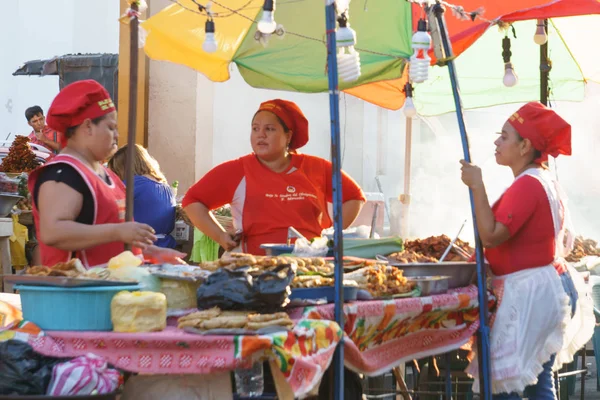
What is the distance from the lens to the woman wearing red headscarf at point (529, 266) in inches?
174

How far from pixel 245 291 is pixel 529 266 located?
2.01m

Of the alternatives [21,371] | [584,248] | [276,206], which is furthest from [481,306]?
[584,248]

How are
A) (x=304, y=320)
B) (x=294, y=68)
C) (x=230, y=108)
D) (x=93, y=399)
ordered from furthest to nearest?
(x=230, y=108) < (x=294, y=68) < (x=304, y=320) < (x=93, y=399)

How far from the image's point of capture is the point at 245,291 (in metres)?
3.00

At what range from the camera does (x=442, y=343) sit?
4348 mm

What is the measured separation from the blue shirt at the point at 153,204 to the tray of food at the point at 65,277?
10.2 ft

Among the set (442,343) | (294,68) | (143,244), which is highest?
(294,68)

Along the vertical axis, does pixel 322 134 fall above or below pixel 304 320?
above

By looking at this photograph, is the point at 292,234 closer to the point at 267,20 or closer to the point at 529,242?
the point at 529,242

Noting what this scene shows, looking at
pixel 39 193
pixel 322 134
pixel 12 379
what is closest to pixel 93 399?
pixel 12 379

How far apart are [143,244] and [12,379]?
82cm

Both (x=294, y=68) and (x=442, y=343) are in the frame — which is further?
(x=294, y=68)

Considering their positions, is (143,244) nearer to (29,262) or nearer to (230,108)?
(29,262)

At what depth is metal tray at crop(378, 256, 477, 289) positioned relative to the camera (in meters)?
4.29
